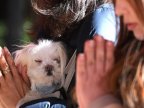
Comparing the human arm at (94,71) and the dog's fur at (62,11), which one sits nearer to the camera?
the human arm at (94,71)

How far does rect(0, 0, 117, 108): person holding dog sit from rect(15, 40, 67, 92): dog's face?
0.04m

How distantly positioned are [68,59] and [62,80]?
68 mm

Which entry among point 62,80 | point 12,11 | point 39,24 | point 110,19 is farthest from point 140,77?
point 12,11

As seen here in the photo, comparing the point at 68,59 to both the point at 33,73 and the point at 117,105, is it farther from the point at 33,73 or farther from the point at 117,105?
the point at 117,105

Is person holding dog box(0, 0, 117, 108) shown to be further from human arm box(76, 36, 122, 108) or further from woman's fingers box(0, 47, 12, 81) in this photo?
human arm box(76, 36, 122, 108)

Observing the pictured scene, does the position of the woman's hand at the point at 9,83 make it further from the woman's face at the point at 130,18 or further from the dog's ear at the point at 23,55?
the woman's face at the point at 130,18

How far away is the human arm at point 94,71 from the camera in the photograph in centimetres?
104

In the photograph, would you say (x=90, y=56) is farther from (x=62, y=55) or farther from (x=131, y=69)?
(x=62, y=55)

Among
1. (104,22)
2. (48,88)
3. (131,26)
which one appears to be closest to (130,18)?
(131,26)

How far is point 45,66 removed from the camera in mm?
1475

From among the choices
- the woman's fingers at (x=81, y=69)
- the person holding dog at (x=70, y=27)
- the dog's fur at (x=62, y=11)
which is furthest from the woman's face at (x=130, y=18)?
the dog's fur at (x=62, y=11)

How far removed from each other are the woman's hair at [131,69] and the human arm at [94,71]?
20 mm

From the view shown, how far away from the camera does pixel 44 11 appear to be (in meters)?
1.49

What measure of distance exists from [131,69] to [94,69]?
0.10m
